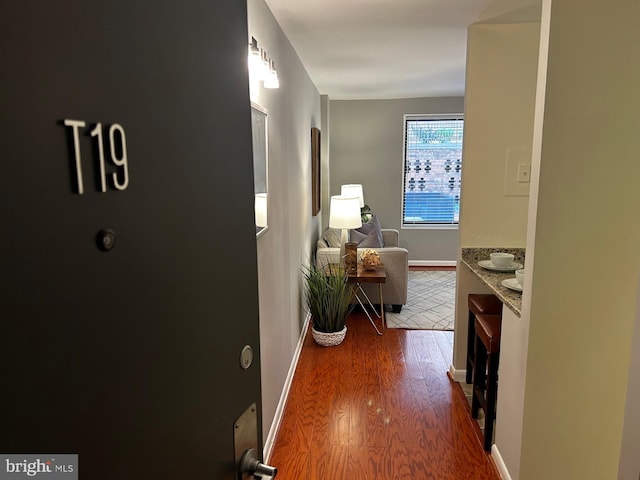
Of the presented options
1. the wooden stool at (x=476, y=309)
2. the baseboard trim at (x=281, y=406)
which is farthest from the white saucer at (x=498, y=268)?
the baseboard trim at (x=281, y=406)

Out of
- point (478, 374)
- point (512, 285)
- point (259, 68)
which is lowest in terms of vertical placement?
point (478, 374)

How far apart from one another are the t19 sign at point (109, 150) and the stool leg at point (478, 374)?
231 centimetres

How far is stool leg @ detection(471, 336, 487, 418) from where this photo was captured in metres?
2.41

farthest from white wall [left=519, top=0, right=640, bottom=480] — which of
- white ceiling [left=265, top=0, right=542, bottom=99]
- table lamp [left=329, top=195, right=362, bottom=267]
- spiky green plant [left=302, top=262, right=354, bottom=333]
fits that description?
table lamp [left=329, top=195, right=362, bottom=267]

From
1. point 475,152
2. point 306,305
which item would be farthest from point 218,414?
point 306,305

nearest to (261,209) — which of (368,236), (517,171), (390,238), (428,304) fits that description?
(517,171)

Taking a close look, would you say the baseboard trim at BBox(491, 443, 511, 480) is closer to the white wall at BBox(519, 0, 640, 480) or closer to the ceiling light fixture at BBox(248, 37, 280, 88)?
the white wall at BBox(519, 0, 640, 480)

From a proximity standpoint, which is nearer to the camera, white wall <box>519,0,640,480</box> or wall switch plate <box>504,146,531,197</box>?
white wall <box>519,0,640,480</box>

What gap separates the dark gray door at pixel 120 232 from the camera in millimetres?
416

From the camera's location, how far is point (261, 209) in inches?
79.2

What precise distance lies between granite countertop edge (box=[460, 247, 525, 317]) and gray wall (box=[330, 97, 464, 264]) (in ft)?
11.3

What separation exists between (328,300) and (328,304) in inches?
1.3

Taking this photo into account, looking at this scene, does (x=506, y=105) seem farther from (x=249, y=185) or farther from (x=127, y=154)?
(x=127, y=154)

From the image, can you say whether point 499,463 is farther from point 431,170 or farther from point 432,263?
point 431,170
